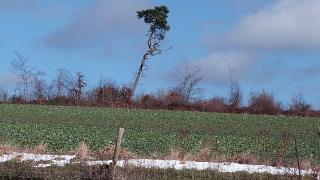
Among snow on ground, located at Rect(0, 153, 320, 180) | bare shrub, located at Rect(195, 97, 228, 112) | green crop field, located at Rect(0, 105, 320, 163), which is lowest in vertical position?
snow on ground, located at Rect(0, 153, 320, 180)

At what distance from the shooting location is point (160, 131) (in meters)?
31.7

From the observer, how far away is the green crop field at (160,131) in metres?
23.5

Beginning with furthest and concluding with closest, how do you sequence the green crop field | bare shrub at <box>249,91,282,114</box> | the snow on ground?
bare shrub at <box>249,91,282,114</box>, the green crop field, the snow on ground

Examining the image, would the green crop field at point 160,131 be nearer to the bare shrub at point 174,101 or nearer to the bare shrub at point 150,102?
the bare shrub at point 174,101

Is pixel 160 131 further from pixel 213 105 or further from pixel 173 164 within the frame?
pixel 213 105

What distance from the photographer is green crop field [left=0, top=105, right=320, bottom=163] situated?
23531mm

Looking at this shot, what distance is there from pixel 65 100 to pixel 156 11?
17.0 metres

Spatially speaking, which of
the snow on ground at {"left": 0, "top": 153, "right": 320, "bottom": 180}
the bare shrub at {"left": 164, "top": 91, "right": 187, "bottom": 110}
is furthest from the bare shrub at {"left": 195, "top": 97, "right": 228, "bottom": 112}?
the snow on ground at {"left": 0, "top": 153, "right": 320, "bottom": 180}

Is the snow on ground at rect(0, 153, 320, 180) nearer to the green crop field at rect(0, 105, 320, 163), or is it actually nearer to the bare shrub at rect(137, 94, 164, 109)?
the green crop field at rect(0, 105, 320, 163)

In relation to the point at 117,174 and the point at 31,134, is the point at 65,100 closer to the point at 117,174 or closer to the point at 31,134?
the point at 31,134

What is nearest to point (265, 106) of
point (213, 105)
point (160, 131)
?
point (213, 105)

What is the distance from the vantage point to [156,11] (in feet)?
232

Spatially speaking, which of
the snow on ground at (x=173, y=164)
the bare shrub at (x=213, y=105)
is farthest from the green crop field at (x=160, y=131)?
the bare shrub at (x=213, y=105)

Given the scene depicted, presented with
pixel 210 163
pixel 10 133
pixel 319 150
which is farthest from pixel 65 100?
pixel 210 163
